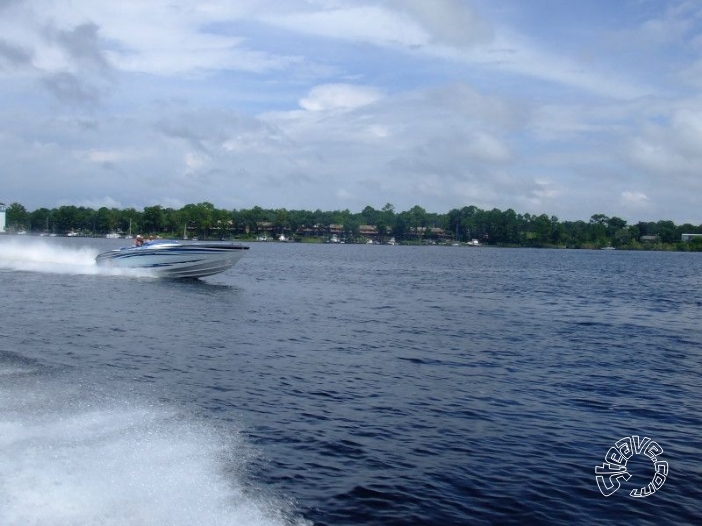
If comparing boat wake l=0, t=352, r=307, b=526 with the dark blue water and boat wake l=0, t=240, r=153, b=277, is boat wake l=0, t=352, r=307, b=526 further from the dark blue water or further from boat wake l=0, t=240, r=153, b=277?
boat wake l=0, t=240, r=153, b=277

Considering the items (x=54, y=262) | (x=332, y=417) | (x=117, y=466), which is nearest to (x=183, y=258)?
(x=54, y=262)

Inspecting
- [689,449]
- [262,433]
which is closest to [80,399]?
[262,433]

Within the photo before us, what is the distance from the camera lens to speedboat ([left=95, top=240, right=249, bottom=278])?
43625 mm

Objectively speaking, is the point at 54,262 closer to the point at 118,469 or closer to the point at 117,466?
the point at 117,466

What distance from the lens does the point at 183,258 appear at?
44.1 m

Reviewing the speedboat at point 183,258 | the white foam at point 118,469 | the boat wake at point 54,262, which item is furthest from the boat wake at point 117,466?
the boat wake at point 54,262

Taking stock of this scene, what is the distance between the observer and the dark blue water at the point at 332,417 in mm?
9227

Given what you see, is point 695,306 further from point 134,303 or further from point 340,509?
point 340,509

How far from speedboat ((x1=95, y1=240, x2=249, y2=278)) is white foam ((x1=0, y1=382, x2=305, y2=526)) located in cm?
3105

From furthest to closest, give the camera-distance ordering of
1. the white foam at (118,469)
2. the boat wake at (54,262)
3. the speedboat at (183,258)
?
the boat wake at (54,262), the speedboat at (183,258), the white foam at (118,469)

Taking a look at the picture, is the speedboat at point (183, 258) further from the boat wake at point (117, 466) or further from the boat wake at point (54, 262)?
the boat wake at point (117, 466)

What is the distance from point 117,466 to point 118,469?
0.45 ft

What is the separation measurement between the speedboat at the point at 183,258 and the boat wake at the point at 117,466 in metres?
30.3

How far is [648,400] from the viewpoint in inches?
623
